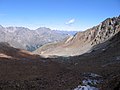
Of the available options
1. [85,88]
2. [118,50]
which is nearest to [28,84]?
[85,88]

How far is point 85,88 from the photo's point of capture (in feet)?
65.3

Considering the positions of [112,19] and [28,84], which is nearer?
[28,84]

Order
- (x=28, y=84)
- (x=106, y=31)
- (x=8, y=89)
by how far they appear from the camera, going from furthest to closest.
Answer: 1. (x=106, y=31)
2. (x=28, y=84)
3. (x=8, y=89)

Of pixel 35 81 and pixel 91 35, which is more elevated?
pixel 91 35

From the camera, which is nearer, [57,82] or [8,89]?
[8,89]

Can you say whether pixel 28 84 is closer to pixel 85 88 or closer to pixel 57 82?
pixel 57 82

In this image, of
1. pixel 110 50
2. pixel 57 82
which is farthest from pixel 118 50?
pixel 57 82

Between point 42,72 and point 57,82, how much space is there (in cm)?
737

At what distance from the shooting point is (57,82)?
2522 cm

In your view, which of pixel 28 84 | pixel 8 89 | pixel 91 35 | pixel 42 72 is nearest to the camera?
pixel 8 89

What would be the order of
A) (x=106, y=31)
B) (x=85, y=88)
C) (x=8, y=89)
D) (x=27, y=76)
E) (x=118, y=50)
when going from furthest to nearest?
(x=106, y=31)
(x=118, y=50)
(x=27, y=76)
(x=8, y=89)
(x=85, y=88)

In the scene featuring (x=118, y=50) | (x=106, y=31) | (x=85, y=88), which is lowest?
(x=85, y=88)

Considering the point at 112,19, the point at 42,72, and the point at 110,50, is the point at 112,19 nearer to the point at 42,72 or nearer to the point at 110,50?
the point at 110,50

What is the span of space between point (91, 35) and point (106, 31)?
19.9 m
